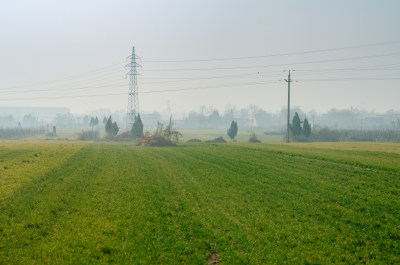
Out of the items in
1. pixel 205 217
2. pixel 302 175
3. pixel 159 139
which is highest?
pixel 159 139

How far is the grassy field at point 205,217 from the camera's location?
10.1 meters

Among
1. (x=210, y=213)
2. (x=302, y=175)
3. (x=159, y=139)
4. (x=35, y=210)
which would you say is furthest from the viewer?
(x=159, y=139)

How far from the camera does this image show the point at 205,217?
1370 centimetres

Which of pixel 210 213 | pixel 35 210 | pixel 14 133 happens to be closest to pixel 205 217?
pixel 210 213

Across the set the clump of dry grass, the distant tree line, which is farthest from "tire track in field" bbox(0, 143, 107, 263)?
the distant tree line

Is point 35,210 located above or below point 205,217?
above

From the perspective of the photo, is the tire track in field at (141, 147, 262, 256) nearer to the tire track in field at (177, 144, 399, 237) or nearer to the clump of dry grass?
the tire track in field at (177, 144, 399, 237)

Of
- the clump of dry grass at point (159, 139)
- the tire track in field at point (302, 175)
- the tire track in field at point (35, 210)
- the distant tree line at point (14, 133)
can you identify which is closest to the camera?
the tire track in field at point (35, 210)

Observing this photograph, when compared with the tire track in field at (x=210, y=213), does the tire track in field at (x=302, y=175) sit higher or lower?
higher

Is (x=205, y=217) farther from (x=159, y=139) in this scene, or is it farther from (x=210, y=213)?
(x=159, y=139)

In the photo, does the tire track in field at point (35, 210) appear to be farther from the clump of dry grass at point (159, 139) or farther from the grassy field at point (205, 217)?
the clump of dry grass at point (159, 139)

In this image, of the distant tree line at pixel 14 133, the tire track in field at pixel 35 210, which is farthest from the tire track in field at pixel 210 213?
the distant tree line at pixel 14 133

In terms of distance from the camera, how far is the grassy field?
10.1 metres

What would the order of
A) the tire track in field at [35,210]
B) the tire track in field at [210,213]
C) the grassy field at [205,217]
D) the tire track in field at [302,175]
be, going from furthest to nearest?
the tire track in field at [302,175] < the tire track in field at [210,213] < the tire track in field at [35,210] < the grassy field at [205,217]
